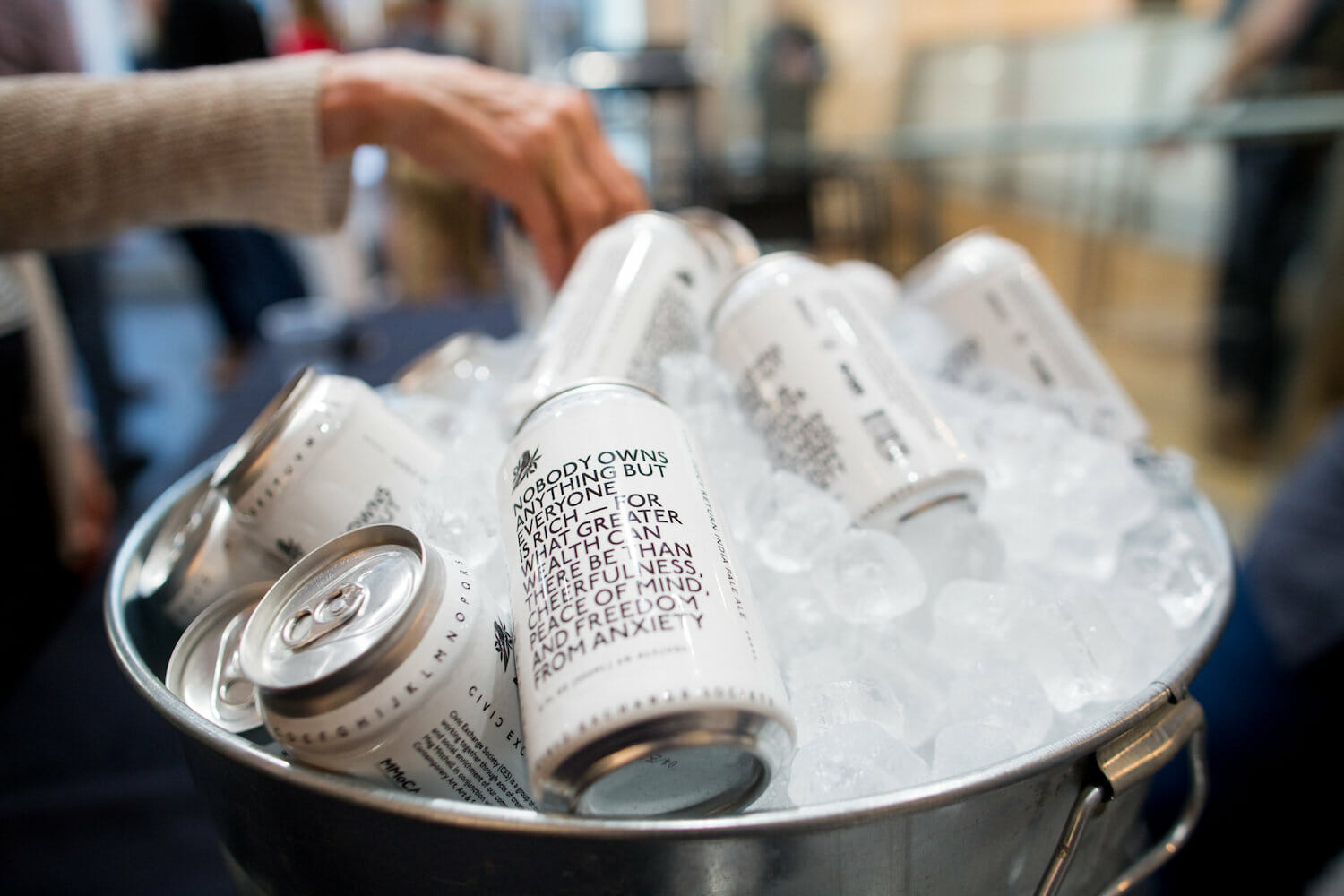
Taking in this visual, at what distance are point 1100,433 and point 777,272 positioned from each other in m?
0.33

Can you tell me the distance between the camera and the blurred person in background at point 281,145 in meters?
0.69

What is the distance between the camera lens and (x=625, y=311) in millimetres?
587

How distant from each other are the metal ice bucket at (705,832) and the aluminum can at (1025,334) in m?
0.31

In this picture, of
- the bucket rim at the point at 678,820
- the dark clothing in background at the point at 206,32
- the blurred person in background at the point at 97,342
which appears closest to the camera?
the bucket rim at the point at 678,820

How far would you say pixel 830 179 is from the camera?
3.38m

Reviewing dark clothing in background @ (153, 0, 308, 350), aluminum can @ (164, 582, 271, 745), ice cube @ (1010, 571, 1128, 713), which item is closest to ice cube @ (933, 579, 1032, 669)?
ice cube @ (1010, 571, 1128, 713)

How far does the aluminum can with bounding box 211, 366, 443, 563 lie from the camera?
472 millimetres

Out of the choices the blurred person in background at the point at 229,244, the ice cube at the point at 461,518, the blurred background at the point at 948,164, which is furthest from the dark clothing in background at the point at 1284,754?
the blurred person in background at the point at 229,244

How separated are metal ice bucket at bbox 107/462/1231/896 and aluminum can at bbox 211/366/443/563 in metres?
0.10

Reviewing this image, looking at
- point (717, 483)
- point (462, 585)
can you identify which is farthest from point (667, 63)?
point (462, 585)

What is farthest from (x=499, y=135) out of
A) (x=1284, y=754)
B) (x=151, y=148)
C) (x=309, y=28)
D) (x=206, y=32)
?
(x=309, y=28)

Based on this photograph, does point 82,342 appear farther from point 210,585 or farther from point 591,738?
point 591,738

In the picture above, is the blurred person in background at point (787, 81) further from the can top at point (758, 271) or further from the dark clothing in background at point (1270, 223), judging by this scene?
the can top at point (758, 271)

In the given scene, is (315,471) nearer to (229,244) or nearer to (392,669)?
(392,669)
